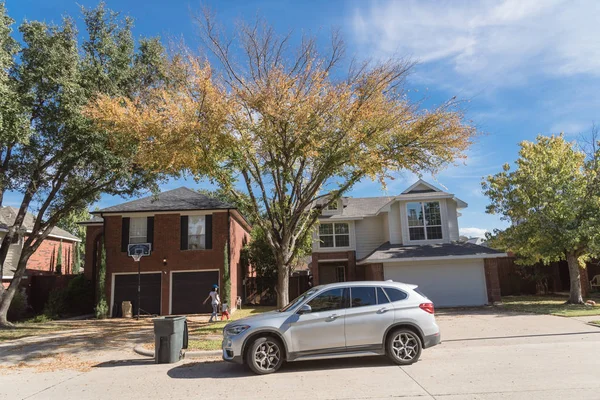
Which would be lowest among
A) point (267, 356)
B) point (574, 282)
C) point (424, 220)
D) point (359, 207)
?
point (267, 356)

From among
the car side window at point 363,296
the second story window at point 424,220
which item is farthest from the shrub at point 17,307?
the second story window at point 424,220

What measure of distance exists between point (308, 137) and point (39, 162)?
11.4m

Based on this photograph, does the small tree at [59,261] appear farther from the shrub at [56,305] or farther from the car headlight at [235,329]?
the car headlight at [235,329]

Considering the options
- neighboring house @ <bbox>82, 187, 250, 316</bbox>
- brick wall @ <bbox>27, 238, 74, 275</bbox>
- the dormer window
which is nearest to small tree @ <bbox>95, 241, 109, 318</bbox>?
neighboring house @ <bbox>82, 187, 250, 316</bbox>

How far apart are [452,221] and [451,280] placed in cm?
377

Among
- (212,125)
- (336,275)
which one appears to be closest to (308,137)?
(212,125)

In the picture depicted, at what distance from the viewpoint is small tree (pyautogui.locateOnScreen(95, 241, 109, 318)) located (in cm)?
2053

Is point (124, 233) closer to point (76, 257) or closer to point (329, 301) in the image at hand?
point (329, 301)

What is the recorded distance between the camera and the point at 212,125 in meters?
12.5

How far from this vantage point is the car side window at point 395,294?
8.39 meters

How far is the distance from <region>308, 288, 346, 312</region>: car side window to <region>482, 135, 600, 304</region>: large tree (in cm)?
1398

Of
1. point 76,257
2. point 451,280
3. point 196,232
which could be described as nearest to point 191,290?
point 196,232

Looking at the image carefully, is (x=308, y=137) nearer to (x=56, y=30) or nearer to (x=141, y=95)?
(x=141, y=95)

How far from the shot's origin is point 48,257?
99.3 feet
